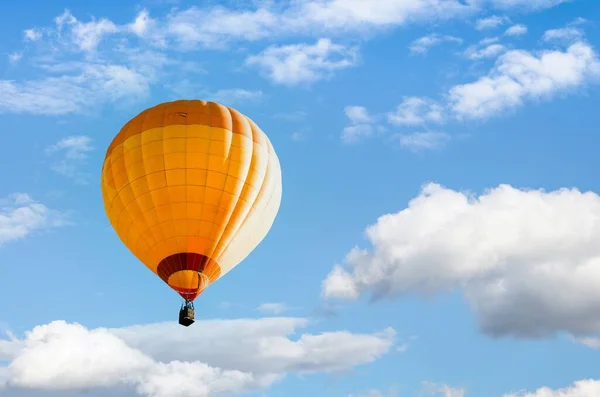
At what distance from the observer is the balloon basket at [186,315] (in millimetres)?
70000

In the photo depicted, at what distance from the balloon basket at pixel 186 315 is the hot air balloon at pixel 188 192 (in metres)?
0.06

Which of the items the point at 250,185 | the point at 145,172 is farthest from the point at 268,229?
the point at 145,172

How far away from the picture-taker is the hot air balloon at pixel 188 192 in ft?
228

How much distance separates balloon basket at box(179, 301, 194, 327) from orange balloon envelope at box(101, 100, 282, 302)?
1.56 ft

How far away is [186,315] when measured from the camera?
70000 mm

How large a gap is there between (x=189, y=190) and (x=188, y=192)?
5.5 inches

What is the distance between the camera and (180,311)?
70250 millimetres

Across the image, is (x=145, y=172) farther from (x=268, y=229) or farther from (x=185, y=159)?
(x=268, y=229)

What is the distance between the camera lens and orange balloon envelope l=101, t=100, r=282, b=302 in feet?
228

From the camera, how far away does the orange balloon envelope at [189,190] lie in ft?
228

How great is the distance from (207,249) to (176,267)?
206cm

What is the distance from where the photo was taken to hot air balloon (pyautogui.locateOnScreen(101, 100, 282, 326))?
69625 millimetres

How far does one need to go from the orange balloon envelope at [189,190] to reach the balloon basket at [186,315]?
1.56ft

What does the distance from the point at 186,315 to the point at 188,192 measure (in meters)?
7.12
